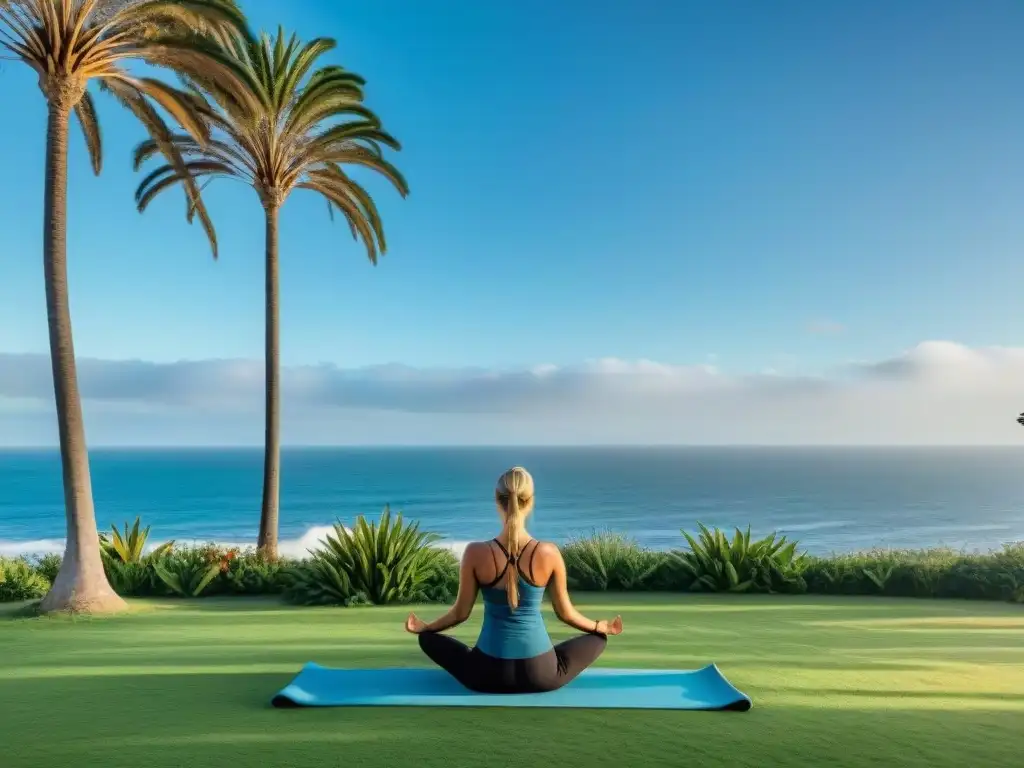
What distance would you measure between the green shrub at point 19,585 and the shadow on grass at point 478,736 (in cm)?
718

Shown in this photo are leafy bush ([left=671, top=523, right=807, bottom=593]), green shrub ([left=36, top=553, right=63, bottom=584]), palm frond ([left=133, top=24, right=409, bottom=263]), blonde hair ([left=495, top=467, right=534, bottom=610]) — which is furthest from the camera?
palm frond ([left=133, top=24, right=409, bottom=263])

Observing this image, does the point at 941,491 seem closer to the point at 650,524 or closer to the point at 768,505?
the point at 768,505

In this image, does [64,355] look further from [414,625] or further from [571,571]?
[414,625]

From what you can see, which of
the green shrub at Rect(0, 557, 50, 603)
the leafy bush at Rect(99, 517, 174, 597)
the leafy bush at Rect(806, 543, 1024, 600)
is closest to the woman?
the leafy bush at Rect(806, 543, 1024, 600)

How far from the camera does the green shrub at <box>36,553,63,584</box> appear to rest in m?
13.9

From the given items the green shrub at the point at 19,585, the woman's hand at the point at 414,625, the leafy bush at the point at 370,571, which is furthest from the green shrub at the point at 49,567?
the woman's hand at the point at 414,625

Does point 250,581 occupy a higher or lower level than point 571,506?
lower

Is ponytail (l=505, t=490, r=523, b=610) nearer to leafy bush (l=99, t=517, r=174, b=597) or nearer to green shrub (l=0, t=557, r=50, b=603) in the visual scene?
leafy bush (l=99, t=517, r=174, b=597)

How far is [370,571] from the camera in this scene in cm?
1182

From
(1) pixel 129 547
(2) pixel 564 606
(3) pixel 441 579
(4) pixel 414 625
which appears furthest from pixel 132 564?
(2) pixel 564 606

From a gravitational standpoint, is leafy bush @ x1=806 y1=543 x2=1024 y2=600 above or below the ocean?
below

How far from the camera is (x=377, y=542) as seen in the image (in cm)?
1186

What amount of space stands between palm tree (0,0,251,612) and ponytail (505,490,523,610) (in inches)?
308

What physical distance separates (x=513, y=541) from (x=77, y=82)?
994 cm
